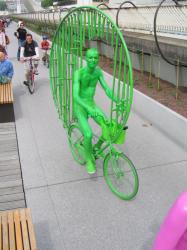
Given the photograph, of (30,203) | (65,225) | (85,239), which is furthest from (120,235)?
(30,203)

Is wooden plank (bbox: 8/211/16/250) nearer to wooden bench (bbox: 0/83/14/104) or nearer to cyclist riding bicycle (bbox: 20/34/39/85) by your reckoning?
wooden bench (bbox: 0/83/14/104)

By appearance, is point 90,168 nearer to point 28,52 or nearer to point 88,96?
point 88,96

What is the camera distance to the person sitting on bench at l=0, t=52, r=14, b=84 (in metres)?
9.14

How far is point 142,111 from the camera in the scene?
8.48m

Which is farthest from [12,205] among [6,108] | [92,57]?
[6,108]

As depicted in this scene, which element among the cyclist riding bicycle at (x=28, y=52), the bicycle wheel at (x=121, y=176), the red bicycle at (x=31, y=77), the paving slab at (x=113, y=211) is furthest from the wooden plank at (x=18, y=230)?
the cyclist riding bicycle at (x=28, y=52)

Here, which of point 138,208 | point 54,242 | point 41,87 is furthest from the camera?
point 41,87

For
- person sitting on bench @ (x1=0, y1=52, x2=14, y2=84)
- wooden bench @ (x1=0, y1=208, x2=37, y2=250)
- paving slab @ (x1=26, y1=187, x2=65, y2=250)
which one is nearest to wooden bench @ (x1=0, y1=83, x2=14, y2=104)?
person sitting on bench @ (x1=0, y1=52, x2=14, y2=84)

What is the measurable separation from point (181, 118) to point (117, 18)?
25.2 ft

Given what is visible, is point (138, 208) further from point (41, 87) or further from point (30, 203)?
point (41, 87)

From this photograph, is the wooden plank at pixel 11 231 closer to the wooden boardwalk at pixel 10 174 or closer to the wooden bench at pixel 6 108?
the wooden boardwalk at pixel 10 174

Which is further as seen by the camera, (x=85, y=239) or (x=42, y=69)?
(x=42, y=69)

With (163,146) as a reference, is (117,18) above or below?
above

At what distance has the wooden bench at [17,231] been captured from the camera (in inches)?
134
